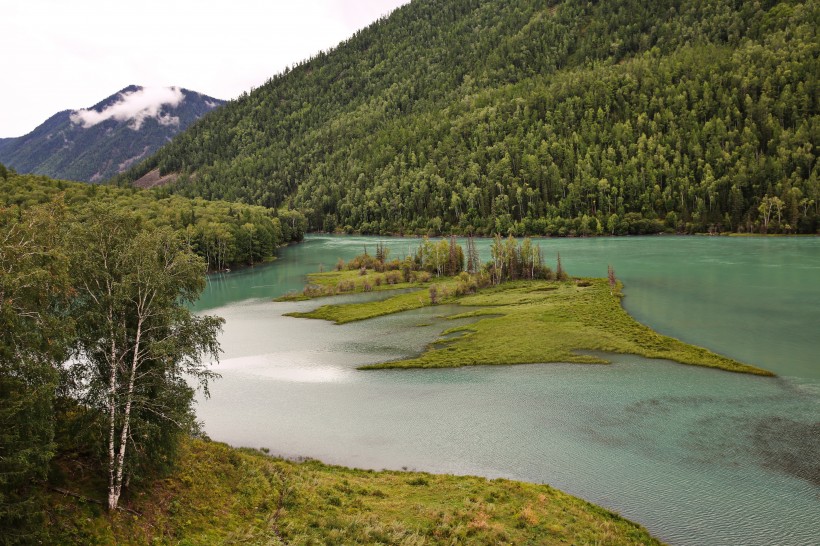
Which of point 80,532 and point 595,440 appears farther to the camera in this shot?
point 595,440

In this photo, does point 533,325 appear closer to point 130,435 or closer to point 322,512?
point 322,512

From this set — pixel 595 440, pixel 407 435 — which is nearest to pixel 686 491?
pixel 595 440

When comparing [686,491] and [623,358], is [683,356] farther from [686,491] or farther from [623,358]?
[686,491]

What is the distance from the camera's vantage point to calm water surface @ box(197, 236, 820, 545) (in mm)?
33094

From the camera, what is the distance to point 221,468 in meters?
33.4

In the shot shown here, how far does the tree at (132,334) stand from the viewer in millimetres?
24922

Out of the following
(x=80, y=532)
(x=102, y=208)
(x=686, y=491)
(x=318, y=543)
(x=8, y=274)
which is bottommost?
(x=686, y=491)

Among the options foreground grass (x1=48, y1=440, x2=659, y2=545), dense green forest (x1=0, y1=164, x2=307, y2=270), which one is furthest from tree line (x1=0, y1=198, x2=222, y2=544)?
dense green forest (x1=0, y1=164, x2=307, y2=270)

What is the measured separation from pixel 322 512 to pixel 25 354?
60.0ft

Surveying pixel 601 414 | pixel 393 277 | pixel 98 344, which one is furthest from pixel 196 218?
pixel 98 344

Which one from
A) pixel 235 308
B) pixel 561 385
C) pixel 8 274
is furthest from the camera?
pixel 235 308

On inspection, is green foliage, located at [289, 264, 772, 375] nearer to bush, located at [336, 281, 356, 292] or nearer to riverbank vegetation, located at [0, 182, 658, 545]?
bush, located at [336, 281, 356, 292]

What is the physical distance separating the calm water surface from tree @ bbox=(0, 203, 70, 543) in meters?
24.5

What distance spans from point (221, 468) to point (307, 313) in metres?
65.8
